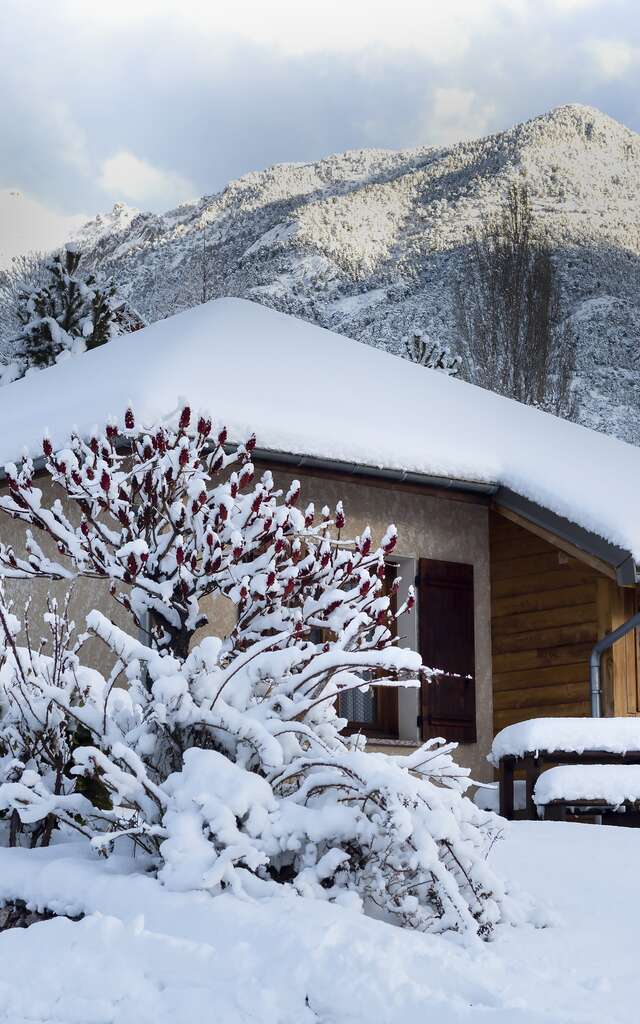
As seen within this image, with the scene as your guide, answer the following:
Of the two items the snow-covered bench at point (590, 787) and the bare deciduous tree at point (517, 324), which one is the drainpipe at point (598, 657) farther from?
the bare deciduous tree at point (517, 324)

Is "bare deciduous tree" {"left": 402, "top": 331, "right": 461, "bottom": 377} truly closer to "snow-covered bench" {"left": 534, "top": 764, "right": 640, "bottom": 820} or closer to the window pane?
the window pane

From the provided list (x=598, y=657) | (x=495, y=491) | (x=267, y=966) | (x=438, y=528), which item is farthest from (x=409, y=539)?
(x=267, y=966)

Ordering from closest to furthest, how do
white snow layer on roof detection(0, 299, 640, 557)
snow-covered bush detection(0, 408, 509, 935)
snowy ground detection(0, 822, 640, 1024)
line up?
snowy ground detection(0, 822, 640, 1024) < snow-covered bush detection(0, 408, 509, 935) < white snow layer on roof detection(0, 299, 640, 557)

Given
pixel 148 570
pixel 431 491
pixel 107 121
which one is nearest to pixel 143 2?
pixel 431 491

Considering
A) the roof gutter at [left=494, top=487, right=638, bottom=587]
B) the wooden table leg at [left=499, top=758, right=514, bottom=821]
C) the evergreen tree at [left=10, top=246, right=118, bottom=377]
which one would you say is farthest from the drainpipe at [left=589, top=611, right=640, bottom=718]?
the evergreen tree at [left=10, top=246, right=118, bottom=377]

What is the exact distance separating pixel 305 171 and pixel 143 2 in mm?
33653

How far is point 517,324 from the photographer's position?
3603 centimetres

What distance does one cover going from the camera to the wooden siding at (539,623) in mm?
9695

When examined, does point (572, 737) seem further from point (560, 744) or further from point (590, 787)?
point (590, 787)

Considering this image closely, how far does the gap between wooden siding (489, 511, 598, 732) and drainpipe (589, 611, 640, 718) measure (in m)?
0.25

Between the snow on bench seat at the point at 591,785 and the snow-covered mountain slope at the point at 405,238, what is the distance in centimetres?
3176

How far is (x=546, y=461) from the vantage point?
10156 millimetres

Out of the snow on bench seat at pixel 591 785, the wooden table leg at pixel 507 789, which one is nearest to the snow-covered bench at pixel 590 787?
the snow on bench seat at pixel 591 785

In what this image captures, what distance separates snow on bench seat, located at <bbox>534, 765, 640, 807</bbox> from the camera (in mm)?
6797
